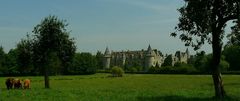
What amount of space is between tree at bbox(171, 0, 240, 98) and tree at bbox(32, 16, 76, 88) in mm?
25079

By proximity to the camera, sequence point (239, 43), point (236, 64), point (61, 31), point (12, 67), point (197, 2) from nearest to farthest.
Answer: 1. point (197, 2)
2. point (239, 43)
3. point (61, 31)
4. point (12, 67)
5. point (236, 64)

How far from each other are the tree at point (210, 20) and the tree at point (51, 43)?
82.3ft

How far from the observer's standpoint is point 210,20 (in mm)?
32500

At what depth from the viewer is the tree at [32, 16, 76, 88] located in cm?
5656

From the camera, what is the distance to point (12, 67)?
171 m

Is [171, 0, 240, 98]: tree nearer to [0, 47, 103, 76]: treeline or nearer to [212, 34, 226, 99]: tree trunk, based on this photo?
[212, 34, 226, 99]: tree trunk

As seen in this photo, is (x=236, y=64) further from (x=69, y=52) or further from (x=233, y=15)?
(x=233, y=15)

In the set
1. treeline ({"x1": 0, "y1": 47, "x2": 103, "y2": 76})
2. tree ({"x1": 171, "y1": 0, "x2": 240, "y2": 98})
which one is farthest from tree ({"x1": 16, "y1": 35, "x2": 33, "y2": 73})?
tree ({"x1": 171, "y1": 0, "x2": 240, "y2": 98})

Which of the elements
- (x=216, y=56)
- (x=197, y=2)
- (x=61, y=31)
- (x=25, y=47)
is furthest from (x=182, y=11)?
(x=25, y=47)

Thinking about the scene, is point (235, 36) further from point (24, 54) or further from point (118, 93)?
point (24, 54)

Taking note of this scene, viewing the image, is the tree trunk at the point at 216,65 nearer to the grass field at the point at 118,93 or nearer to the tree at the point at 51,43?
the grass field at the point at 118,93

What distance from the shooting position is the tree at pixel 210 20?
3206 cm

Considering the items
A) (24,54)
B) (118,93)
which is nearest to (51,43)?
(24,54)

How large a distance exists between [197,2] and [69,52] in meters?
29.3
